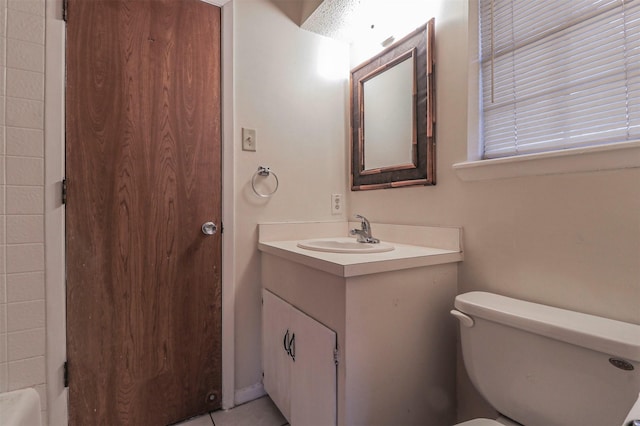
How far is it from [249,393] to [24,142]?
4.82 feet

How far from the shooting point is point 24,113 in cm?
106

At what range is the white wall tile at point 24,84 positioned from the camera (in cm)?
104

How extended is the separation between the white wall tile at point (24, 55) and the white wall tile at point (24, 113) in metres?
0.12

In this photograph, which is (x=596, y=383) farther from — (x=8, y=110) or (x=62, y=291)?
(x=8, y=110)

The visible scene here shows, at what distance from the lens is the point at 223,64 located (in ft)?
4.75

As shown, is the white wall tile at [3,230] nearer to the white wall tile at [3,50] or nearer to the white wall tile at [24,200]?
the white wall tile at [24,200]

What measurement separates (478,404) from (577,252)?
0.69 m

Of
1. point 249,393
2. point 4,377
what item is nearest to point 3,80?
point 4,377

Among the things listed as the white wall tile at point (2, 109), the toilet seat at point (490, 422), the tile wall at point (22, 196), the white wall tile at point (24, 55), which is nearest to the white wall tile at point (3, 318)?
the tile wall at point (22, 196)

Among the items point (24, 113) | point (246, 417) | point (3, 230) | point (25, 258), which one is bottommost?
point (246, 417)

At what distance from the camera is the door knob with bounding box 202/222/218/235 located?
4.58 feet

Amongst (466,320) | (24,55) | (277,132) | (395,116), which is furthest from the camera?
(277,132)

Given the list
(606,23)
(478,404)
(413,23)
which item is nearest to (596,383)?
(478,404)

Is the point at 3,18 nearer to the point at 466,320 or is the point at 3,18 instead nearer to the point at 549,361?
the point at 466,320
